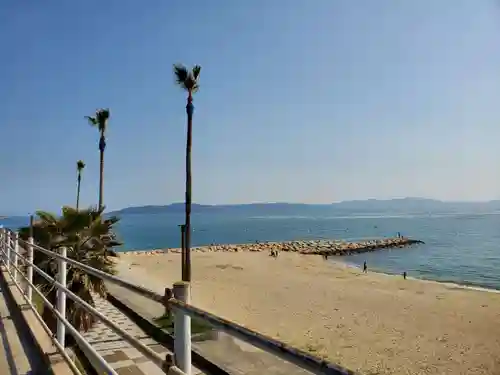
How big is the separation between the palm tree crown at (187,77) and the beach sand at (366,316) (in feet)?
32.9

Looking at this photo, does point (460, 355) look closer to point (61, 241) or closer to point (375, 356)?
point (375, 356)

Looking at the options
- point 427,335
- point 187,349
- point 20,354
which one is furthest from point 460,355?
point 187,349

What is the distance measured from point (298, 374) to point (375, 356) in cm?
558

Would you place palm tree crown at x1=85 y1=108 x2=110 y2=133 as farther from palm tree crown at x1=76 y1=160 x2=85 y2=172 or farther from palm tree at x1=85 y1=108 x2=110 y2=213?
palm tree crown at x1=76 y1=160 x2=85 y2=172

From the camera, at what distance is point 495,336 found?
59.1 ft

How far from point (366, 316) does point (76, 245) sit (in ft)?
52.1

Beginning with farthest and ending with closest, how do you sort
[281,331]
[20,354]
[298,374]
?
[281,331]
[298,374]
[20,354]

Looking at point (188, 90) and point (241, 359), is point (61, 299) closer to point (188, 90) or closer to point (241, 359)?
point (241, 359)

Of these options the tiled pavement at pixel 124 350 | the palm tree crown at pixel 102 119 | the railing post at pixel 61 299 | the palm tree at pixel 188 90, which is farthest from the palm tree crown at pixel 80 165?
the railing post at pixel 61 299

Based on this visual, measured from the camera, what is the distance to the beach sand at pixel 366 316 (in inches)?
551

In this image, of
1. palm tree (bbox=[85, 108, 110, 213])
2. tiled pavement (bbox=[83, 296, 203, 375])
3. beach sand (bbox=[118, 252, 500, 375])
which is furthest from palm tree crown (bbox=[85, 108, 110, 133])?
tiled pavement (bbox=[83, 296, 203, 375])

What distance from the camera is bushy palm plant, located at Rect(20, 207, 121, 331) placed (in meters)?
8.29

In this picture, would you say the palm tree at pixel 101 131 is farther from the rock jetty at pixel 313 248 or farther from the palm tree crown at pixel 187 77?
the rock jetty at pixel 313 248

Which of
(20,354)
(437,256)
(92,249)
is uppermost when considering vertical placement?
(92,249)
